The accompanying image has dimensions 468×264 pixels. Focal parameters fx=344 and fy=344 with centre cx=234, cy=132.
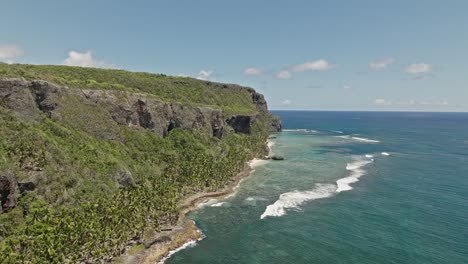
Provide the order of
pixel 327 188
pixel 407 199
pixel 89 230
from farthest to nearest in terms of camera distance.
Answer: pixel 327 188, pixel 407 199, pixel 89 230

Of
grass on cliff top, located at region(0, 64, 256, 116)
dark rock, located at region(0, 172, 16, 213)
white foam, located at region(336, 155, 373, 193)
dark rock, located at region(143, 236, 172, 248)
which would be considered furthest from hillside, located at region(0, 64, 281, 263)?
white foam, located at region(336, 155, 373, 193)

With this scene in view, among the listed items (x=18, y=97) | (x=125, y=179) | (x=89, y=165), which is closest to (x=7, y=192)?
(x=89, y=165)

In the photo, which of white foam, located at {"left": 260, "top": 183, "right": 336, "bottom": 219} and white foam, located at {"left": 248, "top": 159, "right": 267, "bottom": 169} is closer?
white foam, located at {"left": 260, "top": 183, "right": 336, "bottom": 219}

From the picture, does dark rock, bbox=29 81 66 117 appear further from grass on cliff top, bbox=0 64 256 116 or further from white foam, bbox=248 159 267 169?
white foam, bbox=248 159 267 169

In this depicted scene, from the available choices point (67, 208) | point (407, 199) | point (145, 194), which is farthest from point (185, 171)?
point (407, 199)

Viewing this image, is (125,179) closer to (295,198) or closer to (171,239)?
(171,239)

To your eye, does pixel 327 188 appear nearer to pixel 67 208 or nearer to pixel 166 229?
pixel 166 229
